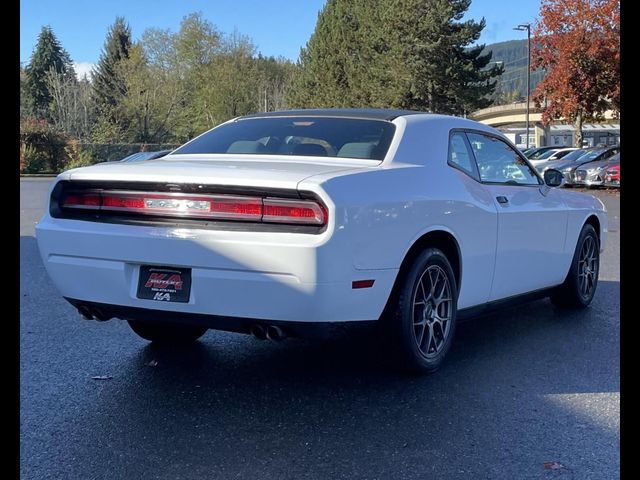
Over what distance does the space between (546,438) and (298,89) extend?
192 ft

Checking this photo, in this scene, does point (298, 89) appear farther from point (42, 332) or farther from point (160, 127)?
point (42, 332)

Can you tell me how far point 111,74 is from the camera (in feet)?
241

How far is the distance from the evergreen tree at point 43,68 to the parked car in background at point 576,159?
62996 mm

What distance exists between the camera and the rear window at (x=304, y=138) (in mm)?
4734

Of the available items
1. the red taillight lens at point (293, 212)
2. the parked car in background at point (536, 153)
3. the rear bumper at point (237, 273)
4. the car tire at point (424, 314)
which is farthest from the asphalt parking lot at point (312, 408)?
the parked car in background at point (536, 153)

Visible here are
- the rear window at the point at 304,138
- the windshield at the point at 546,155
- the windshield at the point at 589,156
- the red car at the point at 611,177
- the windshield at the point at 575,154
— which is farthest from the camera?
the windshield at the point at 546,155

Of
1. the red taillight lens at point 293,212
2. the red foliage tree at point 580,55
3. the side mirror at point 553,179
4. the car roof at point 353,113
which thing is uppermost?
the red foliage tree at point 580,55

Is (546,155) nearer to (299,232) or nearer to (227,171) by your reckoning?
(227,171)

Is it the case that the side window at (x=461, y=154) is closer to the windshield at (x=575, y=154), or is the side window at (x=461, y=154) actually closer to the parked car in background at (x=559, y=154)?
the windshield at (x=575, y=154)

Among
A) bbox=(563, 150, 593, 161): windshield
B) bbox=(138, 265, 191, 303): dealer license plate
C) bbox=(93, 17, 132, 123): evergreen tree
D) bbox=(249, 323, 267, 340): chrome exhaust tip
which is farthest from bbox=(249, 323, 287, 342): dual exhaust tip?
bbox=(93, 17, 132, 123): evergreen tree

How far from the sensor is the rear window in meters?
4.73

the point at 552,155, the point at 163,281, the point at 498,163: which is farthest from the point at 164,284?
the point at 552,155
